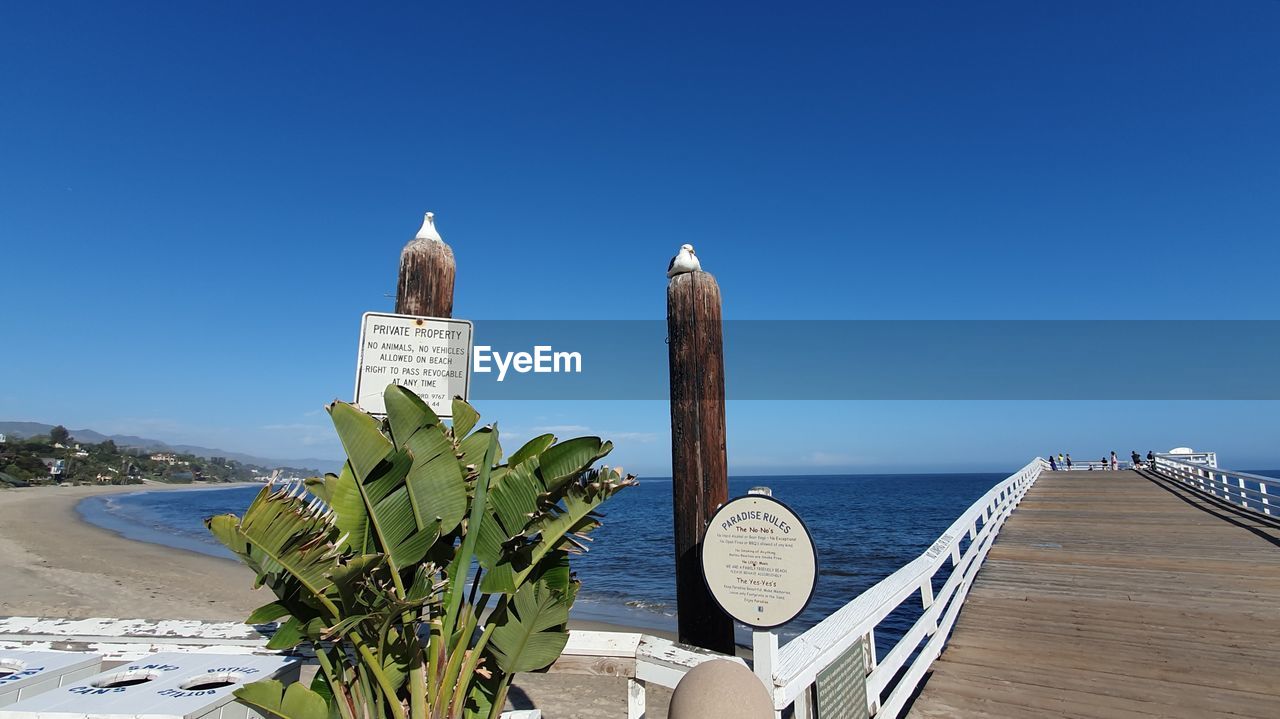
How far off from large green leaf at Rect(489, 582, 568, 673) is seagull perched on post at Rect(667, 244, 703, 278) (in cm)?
179

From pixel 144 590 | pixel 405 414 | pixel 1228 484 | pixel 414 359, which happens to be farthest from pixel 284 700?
pixel 1228 484

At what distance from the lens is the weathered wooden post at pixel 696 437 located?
318 cm

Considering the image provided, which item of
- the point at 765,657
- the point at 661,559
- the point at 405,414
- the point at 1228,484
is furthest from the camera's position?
the point at 661,559

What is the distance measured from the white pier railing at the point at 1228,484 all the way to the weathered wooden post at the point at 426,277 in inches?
652

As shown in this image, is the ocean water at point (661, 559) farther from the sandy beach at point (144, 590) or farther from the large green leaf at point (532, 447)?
the sandy beach at point (144, 590)

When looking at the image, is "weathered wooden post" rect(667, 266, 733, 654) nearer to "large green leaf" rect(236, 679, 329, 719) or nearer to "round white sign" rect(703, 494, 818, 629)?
"round white sign" rect(703, 494, 818, 629)

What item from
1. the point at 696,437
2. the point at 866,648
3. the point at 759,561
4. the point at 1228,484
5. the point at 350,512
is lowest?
the point at 866,648

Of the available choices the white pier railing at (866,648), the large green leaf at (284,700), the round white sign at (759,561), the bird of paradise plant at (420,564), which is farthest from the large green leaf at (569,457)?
the large green leaf at (284,700)

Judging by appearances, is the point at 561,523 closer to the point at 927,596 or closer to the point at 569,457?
the point at 569,457

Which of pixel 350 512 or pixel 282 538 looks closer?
pixel 282 538

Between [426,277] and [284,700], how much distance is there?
2.21 m

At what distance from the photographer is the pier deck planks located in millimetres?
4578

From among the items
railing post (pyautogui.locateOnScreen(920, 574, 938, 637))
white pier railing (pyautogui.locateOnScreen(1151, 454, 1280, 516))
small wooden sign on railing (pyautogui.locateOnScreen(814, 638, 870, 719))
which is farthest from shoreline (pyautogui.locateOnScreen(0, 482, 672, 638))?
white pier railing (pyautogui.locateOnScreen(1151, 454, 1280, 516))

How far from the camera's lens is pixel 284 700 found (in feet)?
8.48
